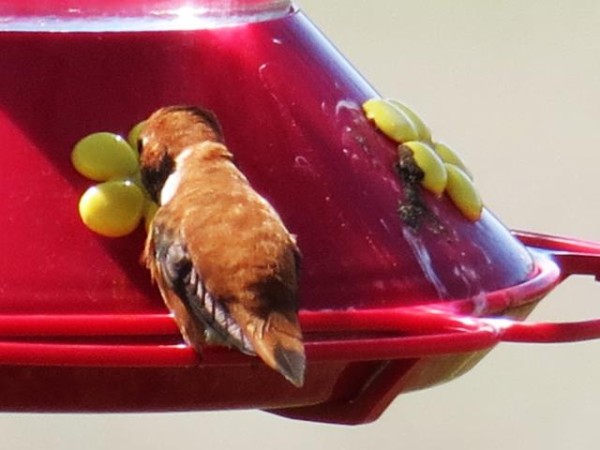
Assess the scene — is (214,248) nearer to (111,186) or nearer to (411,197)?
(111,186)

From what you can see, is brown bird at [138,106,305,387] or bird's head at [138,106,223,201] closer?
brown bird at [138,106,305,387]

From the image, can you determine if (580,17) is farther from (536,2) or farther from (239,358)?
(239,358)

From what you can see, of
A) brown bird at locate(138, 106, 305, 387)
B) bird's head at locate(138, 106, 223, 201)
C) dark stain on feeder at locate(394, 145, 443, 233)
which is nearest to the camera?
brown bird at locate(138, 106, 305, 387)

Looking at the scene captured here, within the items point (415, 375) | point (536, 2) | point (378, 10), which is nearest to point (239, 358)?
point (415, 375)

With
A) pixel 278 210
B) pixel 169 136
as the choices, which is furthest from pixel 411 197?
pixel 169 136

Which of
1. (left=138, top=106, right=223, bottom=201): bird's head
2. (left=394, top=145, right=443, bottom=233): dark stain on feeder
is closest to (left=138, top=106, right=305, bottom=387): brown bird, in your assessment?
(left=138, top=106, right=223, bottom=201): bird's head

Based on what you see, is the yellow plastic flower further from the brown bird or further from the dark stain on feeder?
the dark stain on feeder
